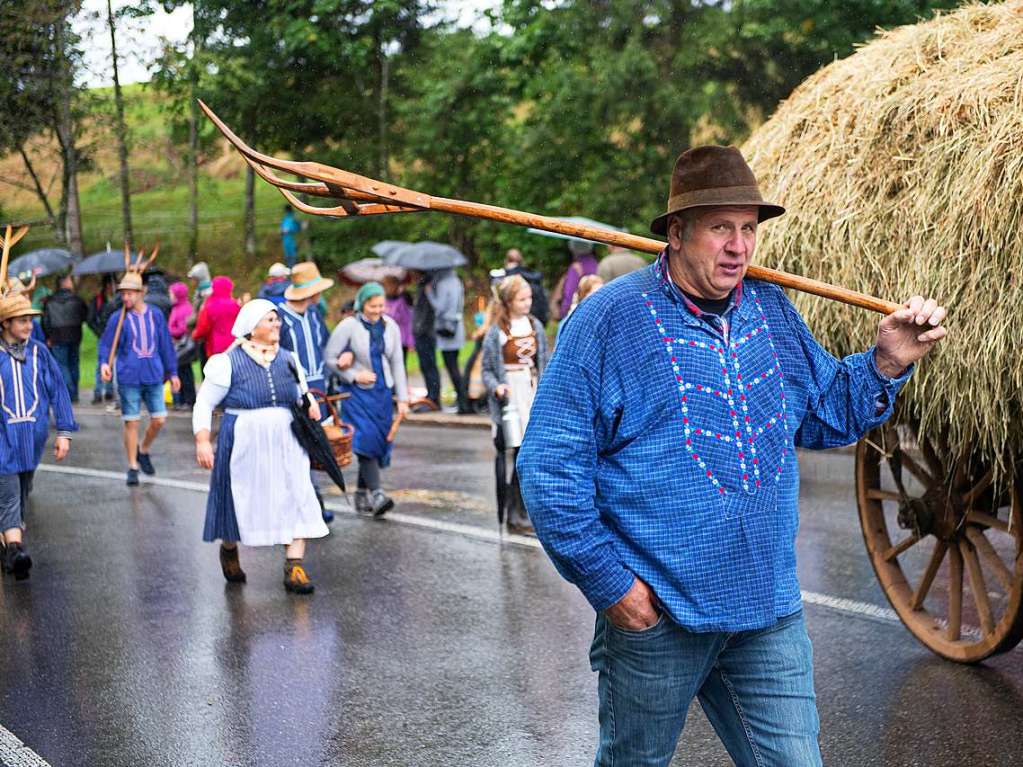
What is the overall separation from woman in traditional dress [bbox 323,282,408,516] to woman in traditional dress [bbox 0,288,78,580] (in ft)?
6.81

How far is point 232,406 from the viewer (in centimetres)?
795

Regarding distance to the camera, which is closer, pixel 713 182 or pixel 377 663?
pixel 713 182

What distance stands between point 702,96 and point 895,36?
53.9 ft

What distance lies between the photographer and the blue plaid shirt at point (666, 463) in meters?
3.13

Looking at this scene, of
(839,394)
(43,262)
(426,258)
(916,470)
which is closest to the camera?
(839,394)

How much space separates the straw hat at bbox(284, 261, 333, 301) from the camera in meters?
9.70

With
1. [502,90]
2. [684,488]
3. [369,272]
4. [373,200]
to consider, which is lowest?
[684,488]

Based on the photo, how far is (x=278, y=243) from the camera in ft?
115

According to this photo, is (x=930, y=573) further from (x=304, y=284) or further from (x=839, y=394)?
(x=304, y=284)

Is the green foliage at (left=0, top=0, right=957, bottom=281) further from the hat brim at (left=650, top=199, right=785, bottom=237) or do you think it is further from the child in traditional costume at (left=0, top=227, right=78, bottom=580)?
the hat brim at (left=650, top=199, right=785, bottom=237)

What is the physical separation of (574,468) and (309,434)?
507 centimetres

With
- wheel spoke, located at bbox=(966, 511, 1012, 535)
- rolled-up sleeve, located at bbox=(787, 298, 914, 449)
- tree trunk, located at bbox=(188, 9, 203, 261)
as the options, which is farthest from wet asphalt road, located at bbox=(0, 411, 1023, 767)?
tree trunk, located at bbox=(188, 9, 203, 261)

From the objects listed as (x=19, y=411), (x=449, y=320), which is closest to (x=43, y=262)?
(x=449, y=320)

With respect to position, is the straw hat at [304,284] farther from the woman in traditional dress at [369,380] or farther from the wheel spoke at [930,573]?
the wheel spoke at [930,573]
